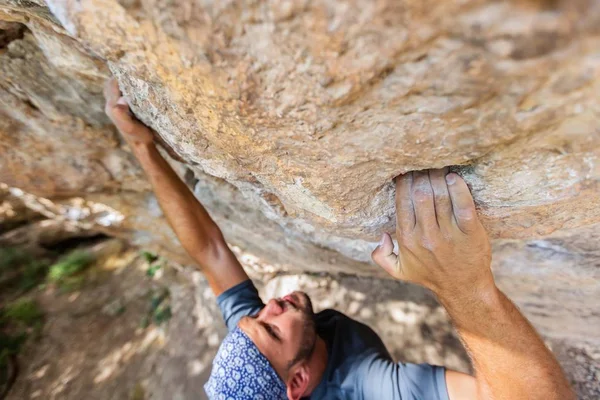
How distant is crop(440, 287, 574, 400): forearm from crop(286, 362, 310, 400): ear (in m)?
0.78

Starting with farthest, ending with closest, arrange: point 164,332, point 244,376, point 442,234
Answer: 1. point 164,332
2. point 244,376
3. point 442,234

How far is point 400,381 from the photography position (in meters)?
1.42

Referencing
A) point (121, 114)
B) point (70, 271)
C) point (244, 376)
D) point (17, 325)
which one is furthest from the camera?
point (70, 271)

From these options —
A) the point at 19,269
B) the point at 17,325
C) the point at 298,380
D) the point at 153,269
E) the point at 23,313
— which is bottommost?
the point at 17,325

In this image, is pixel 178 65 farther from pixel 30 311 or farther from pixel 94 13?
pixel 30 311

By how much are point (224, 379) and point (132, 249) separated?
3992 mm

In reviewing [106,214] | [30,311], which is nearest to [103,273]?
[30,311]

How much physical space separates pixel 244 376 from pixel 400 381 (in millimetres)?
629

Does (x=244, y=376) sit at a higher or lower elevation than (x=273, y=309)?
lower

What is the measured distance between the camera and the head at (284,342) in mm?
1462

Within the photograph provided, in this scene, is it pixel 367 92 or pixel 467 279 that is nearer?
pixel 367 92

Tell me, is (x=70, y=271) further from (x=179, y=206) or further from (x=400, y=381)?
Result: (x=400, y=381)

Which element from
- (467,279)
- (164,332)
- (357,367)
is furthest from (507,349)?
(164,332)

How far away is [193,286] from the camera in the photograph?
11.9 feet
